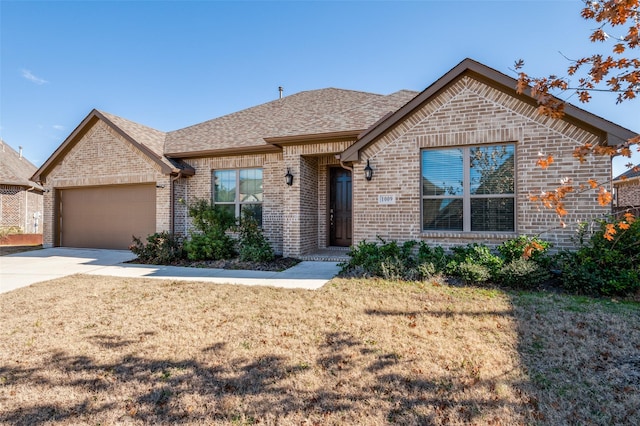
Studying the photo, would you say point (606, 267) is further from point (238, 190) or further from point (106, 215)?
point (106, 215)

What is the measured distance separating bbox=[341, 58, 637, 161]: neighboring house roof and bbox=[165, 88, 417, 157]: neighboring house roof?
1.15 meters

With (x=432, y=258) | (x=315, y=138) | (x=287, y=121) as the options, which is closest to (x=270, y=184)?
(x=315, y=138)

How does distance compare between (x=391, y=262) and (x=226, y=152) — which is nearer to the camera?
(x=391, y=262)

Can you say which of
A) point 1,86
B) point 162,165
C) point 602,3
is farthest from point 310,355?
point 1,86

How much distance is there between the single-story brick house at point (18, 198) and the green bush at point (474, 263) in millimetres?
24464

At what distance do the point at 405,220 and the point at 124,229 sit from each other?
33.8 feet

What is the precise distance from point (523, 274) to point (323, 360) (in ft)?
14.5

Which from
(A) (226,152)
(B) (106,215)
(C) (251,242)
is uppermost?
(A) (226,152)

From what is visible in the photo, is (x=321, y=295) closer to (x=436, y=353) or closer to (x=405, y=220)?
(x=436, y=353)

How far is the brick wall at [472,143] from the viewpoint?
6547 mm

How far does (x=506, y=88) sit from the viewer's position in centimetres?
693

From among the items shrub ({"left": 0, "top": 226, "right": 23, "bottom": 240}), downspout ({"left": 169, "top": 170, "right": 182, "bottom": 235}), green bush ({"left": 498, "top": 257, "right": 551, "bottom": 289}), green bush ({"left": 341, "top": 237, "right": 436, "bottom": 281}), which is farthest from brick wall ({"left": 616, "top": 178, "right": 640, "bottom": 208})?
shrub ({"left": 0, "top": 226, "right": 23, "bottom": 240})

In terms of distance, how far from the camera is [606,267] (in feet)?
18.2

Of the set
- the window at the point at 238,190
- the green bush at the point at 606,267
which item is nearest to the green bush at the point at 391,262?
the green bush at the point at 606,267
